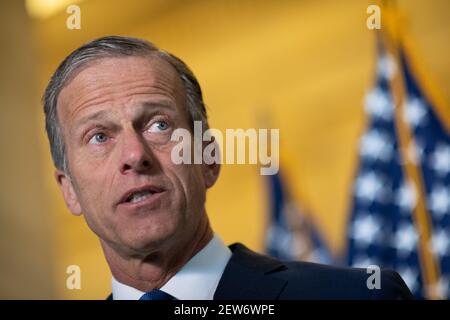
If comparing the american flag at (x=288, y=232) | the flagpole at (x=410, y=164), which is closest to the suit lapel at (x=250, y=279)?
the flagpole at (x=410, y=164)

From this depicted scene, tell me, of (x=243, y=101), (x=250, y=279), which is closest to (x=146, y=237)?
(x=250, y=279)

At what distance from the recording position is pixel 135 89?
2.45 meters

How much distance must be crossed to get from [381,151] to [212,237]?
10.1 ft

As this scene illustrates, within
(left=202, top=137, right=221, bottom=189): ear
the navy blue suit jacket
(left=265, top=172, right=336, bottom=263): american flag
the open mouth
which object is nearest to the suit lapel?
the navy blue suit jacket

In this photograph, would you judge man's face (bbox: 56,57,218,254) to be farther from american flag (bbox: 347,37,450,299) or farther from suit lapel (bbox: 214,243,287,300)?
american flag (bbox: 347,37,450,299)

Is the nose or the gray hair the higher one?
the gray hair

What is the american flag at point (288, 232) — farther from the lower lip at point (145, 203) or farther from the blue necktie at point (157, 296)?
the lower lip at point (145, 203)

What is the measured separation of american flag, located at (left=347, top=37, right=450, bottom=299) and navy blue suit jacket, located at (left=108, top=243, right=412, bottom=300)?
281cm

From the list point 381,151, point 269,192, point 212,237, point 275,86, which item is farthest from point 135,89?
point 275,86

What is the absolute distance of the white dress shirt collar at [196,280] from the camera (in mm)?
2424

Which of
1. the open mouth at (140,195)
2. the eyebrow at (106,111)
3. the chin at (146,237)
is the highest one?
the eyebrow at (106,111)

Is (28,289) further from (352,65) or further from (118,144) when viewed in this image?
(118,144)

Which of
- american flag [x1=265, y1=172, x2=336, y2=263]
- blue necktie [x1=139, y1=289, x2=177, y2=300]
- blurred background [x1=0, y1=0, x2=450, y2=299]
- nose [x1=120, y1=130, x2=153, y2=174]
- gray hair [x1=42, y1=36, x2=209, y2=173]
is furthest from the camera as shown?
american flag [x1=265, y1=172, x2=336, y2=263]

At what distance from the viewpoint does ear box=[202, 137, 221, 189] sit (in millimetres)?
2590
